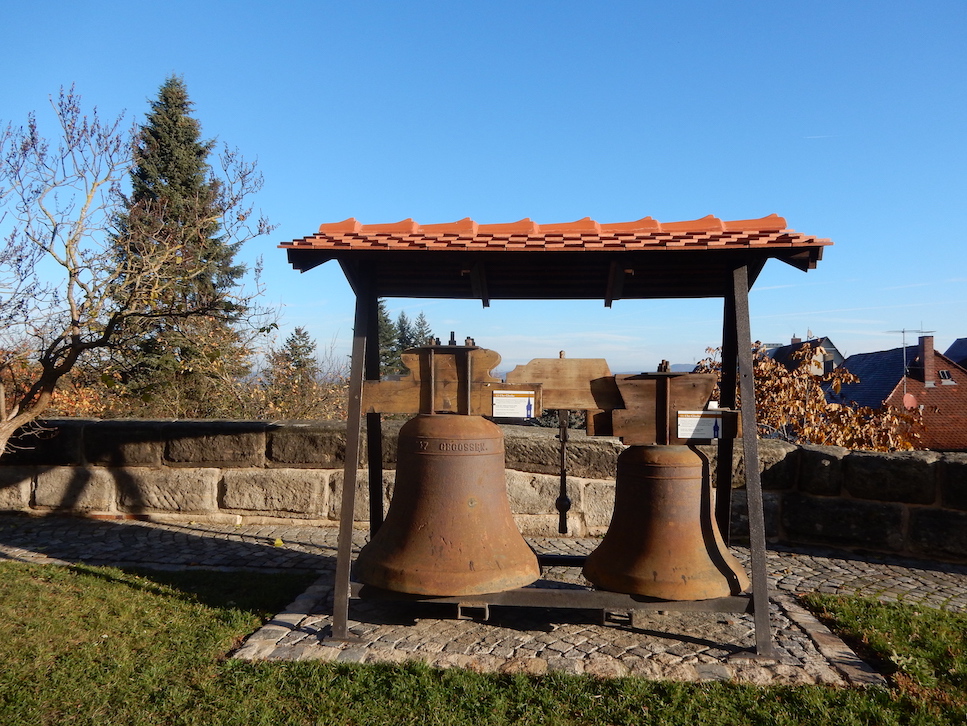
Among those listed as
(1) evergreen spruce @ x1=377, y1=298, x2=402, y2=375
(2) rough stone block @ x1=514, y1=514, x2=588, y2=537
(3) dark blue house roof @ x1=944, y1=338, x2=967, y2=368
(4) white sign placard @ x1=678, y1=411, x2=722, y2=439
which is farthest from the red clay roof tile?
(3) dark blue house roof @ x1=944, y1=338, x2=967, y2=368

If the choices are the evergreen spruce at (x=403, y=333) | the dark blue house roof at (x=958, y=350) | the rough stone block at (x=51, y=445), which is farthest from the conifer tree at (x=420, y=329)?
the dark blue house roof at (x=958, y=350)

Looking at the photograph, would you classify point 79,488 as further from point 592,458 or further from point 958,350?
point 958,350

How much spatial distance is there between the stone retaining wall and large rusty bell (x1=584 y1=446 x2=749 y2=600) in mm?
2231

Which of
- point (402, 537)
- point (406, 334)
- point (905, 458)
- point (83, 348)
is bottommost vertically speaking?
point (402, 537)

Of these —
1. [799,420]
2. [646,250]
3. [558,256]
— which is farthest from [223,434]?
[799,420]

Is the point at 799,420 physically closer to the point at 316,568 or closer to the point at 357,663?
the point at 316,568

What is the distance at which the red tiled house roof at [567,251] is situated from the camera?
3.44 metres

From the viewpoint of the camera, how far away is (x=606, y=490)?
19.8 feet

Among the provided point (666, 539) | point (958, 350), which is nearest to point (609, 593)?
point (666, 539)

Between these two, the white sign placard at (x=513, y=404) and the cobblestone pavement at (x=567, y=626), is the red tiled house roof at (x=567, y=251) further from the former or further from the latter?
the cobblestone pavement at (x=567, y=626)

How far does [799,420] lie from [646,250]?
7476 mm

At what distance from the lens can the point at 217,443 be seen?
6.47 m

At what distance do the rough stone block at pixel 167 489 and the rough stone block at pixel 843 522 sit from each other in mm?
5155

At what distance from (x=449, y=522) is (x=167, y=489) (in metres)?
4.07
